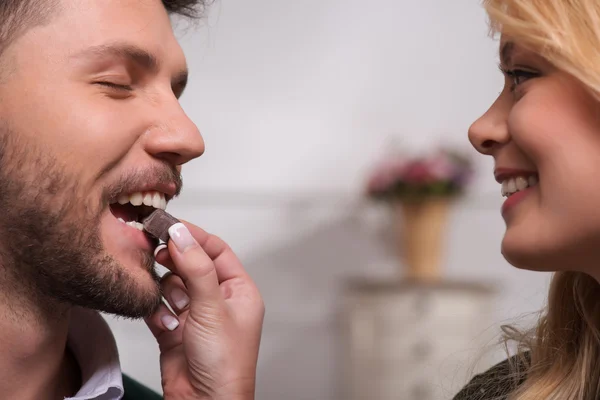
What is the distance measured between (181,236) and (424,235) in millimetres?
1820

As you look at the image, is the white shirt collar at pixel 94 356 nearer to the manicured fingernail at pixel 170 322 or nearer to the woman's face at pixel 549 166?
the manicured fingernail at pixel 170 322

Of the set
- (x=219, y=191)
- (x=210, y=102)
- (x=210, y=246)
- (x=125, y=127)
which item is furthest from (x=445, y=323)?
(x=125, y=127)

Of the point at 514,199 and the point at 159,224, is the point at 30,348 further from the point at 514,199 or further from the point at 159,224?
the point at 514,199

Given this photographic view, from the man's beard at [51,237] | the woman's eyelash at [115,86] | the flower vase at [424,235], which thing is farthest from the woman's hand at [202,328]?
the flower vase at [424,235]

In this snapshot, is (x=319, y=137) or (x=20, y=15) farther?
(x=319, y=137)

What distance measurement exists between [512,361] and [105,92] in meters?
0.80

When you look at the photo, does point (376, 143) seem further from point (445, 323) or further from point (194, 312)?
point (194, 312)

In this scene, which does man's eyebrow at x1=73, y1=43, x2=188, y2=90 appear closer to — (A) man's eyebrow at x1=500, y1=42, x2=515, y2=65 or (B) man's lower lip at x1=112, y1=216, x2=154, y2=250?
(B) man's lower lip at x1=112, y1=216, x2=154, y2=250

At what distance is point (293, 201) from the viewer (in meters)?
3.20

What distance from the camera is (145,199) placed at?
46.8 inches

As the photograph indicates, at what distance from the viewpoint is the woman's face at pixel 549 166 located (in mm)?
1000

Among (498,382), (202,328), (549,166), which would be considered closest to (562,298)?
(498,382)

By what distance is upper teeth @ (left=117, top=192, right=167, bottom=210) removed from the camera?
117 cm

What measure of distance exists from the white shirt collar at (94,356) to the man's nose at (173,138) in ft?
1.08
